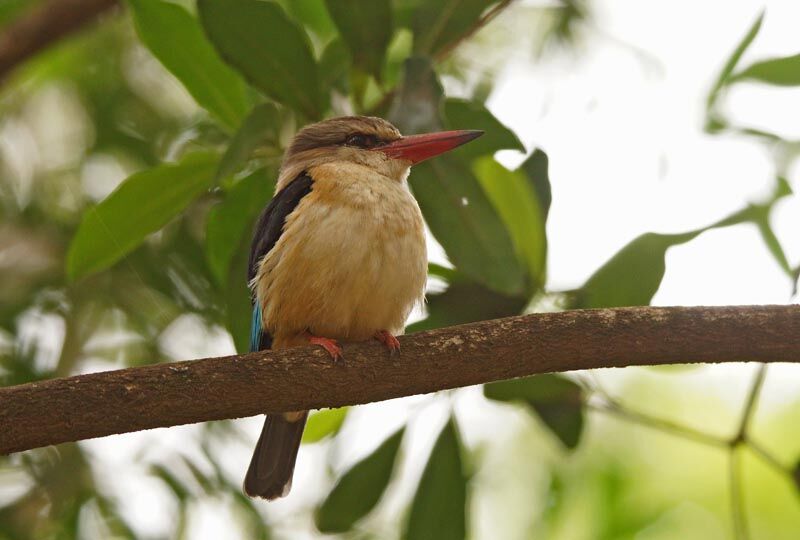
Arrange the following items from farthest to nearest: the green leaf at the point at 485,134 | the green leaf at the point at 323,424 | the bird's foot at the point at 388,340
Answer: the green leaf at the point at 323,424 → the green leaf at the point at 485,134 → the bird's foot at the point at 388,340

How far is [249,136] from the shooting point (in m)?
2.79

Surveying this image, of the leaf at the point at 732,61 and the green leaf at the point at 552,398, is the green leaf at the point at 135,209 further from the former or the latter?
the leaf at the point at 732,61

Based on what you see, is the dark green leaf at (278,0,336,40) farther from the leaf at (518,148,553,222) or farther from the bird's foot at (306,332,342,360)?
the bird's foot at (306,332,342,360)

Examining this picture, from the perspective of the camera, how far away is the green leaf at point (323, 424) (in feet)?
11.6

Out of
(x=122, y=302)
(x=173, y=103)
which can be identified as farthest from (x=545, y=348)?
(x=173, y=103)

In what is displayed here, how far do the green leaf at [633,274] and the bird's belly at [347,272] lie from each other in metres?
0.53

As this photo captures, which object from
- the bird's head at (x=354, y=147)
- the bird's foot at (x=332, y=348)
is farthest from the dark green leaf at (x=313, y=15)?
the bird's foot at (x=332, y=348)

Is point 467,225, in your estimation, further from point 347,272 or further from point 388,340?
point 388,340

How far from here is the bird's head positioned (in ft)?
11.7

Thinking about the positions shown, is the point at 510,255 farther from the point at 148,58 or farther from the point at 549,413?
the point at 148,58

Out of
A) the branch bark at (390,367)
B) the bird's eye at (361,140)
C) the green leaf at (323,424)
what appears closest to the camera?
the branch bark at (390,367)

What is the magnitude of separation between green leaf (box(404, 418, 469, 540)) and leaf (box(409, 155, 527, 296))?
529 mm

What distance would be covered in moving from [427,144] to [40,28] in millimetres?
1704

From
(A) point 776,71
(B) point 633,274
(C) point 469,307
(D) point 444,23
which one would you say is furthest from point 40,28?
(A) point 776,71
